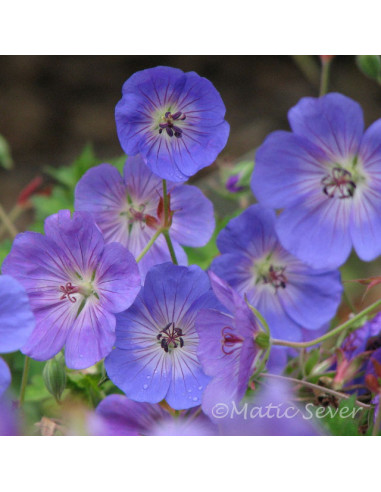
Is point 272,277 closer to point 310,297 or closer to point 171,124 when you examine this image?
point 310,297

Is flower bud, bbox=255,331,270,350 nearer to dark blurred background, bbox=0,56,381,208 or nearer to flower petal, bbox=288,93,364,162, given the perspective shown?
flower petal, bbox=288,93,364,162

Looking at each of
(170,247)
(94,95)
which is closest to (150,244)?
(170,247)

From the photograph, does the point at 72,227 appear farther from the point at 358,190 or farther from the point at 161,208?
the point at 358,190

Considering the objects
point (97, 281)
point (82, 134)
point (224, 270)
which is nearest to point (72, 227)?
point (97, 281)

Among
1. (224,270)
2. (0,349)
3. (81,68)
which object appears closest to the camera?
(0,349)

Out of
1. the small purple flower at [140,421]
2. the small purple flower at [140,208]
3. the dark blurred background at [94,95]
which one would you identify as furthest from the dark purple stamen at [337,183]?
the dark blurred background at [94,95]
